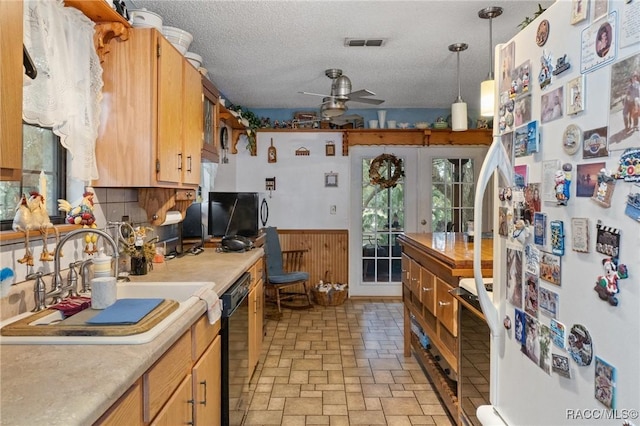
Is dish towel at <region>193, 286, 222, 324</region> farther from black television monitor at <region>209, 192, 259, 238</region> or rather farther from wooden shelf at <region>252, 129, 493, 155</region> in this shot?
wooden shelf at <region>252, 129, 493, 155</region>

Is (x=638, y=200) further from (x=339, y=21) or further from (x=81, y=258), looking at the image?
(x=339, y=21)

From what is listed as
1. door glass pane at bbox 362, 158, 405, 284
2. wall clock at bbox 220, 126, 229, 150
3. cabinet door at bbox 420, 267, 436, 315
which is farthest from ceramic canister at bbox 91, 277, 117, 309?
door glass pane at bbox 362, 158, 405, 284

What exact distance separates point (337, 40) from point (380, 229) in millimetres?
2839

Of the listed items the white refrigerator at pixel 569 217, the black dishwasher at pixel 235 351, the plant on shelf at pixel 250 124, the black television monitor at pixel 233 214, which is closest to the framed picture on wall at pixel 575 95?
the white refrigerator at pixel 569 217

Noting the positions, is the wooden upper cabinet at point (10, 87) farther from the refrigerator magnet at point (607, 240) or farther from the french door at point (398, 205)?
the french door at point (398, 205)

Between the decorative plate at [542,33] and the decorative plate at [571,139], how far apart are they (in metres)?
0.27

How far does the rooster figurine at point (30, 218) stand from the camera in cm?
139

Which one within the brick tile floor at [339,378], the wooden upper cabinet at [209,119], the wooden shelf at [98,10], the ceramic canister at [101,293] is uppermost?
the wooden shelf at [98,10]

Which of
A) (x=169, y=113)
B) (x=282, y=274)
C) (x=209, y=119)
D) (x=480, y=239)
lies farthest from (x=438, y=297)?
(x=282, y=274)

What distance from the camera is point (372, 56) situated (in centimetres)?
334

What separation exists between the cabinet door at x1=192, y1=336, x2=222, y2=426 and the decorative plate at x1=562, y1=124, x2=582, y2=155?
138cm

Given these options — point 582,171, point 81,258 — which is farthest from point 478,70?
point 81,258

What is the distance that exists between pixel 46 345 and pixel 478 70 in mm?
3800

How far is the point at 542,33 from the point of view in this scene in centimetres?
102
